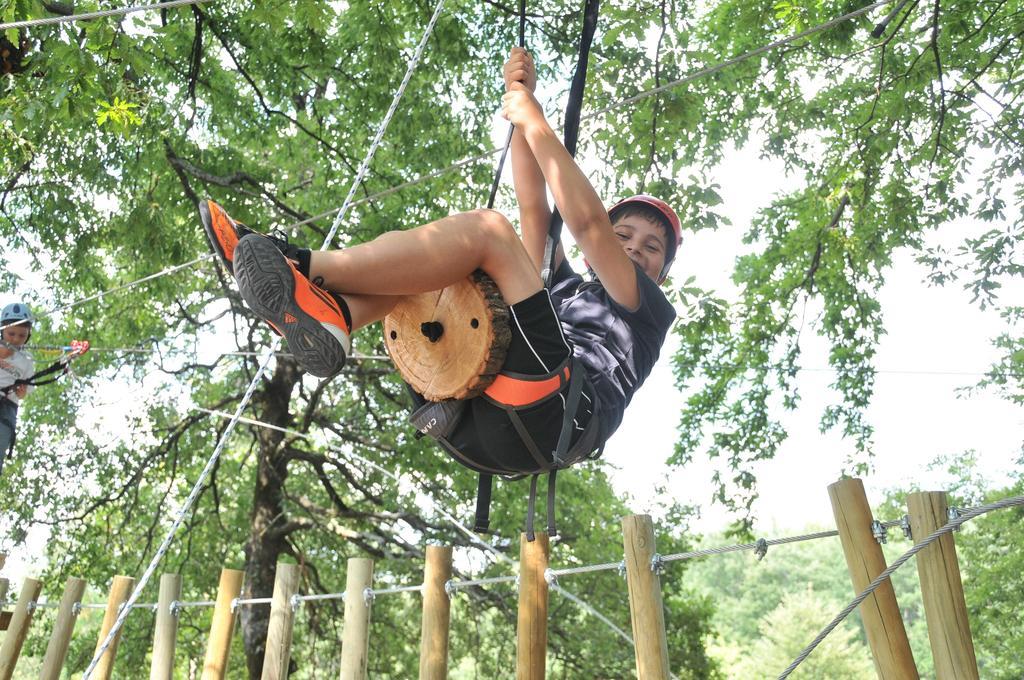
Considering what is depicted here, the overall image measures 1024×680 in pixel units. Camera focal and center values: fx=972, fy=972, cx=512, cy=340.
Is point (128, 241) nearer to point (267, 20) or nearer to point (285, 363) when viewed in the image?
point (267, 20)

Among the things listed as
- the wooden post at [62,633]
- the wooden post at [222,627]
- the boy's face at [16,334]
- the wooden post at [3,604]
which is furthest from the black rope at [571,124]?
the wooden post at [3,604]

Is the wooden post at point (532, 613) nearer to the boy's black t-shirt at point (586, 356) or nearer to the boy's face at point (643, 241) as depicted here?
the boy's black t-shirt at point (586, 356)

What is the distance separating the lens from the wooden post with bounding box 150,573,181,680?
3.88m

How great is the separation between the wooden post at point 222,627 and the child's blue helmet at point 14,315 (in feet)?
5.31

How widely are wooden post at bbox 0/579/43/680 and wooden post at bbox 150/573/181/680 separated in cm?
122

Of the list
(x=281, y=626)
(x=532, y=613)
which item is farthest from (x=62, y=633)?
(x=532, y=613)

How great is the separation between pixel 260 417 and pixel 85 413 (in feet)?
5.87

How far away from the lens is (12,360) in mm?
4551

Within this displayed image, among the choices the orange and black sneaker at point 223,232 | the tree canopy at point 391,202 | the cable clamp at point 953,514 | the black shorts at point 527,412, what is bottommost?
the cable clamp at point 953,514

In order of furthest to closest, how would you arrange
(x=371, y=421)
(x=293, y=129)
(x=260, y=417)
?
(x=371, y=421)
(x=260, y=417)
(x=293, y=129)

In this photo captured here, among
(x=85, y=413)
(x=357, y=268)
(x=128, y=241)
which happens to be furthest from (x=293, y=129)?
(x=357, y=268)

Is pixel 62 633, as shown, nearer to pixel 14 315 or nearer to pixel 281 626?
pixel 14 315

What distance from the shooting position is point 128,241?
238 inches

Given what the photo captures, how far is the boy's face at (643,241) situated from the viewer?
2561mm
